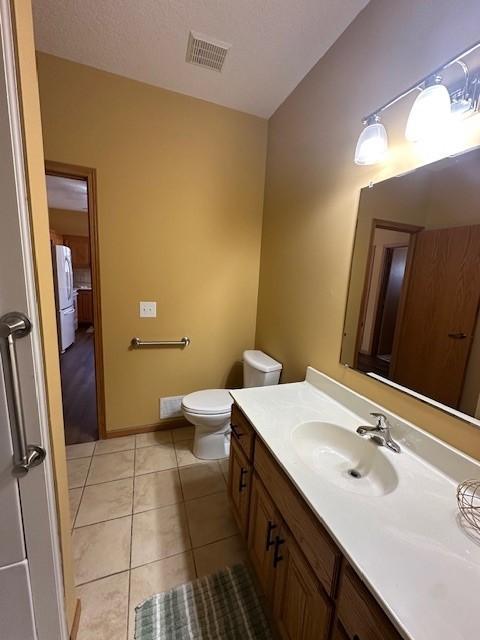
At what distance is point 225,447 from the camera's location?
2080 millimetres

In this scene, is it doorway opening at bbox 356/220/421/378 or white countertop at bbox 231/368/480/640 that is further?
doorway opening at bbox 356/220/421/378

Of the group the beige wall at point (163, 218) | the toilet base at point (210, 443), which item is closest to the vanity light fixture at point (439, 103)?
the beige wall at point (163, 218)

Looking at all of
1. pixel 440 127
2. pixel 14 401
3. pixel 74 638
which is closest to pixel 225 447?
pixel 74 638

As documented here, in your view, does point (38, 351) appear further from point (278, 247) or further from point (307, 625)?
point (278, 247)

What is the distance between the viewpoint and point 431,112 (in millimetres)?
892

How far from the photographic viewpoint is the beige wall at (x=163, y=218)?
5.85ft

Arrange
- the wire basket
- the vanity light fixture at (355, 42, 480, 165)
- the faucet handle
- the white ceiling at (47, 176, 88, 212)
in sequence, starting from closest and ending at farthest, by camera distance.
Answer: the wire basket
the vanity light fixture at (355, 42, 480, 165)
the faucet handle
the white ceiling at (47, 176, 88, 212)

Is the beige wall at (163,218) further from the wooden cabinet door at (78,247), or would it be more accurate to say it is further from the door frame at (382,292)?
the wooden cabinet door at (78,247)

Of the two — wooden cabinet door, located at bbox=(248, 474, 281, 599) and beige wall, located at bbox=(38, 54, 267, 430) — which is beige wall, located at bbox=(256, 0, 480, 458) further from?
wooden cabinet door, located at bbox=(248, 474, 281, 599)

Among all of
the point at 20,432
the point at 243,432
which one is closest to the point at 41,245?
the point at 20,432

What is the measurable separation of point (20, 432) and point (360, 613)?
3.05ft

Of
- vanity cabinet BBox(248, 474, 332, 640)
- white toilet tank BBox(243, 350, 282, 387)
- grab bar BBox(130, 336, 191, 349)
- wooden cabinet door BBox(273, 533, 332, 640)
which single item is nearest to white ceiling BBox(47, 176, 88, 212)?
grab bar BBox(130, 336, 191, 349)

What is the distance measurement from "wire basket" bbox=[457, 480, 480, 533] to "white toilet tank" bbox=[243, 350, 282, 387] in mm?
1210

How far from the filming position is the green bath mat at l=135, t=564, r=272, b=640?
1.06 m
